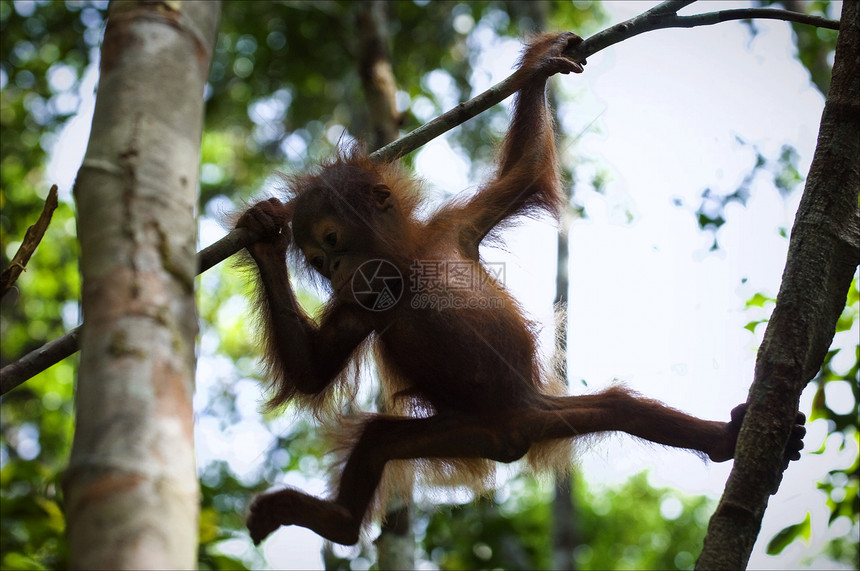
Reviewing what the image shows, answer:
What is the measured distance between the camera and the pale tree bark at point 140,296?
1.27 metres

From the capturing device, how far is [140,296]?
57.0 inches

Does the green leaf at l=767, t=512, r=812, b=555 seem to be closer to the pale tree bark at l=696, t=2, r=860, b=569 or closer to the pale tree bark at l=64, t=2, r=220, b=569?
the pale tree bark at l=696, t=2, r=860, b=569

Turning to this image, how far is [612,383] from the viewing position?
372 centimetres

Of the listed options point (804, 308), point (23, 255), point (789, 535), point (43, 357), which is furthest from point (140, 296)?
point (789, 535)

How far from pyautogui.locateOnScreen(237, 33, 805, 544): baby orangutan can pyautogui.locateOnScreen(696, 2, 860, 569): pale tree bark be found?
81cm

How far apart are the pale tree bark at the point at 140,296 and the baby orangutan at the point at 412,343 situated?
2107mm

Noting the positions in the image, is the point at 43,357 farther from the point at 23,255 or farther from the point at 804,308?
the point at 804,308

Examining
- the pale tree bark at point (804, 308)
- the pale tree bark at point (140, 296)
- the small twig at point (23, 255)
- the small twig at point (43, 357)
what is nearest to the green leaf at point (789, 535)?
the pale tree bark at point (804, 308)

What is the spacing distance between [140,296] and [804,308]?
2133 mm

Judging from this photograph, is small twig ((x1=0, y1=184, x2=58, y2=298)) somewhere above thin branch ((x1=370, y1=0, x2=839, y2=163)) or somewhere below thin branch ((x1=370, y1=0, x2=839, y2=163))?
below

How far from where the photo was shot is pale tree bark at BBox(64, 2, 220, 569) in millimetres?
1274

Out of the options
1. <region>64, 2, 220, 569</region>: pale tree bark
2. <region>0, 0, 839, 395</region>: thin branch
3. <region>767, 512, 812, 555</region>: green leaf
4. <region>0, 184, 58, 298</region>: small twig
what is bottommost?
<region>767, 512, 812, 555</region>: green leaf

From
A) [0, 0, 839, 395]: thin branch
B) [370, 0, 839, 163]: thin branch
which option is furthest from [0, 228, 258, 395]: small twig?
[370, 0, 839, 163]: thin branch

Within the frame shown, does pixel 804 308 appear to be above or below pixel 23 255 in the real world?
below
